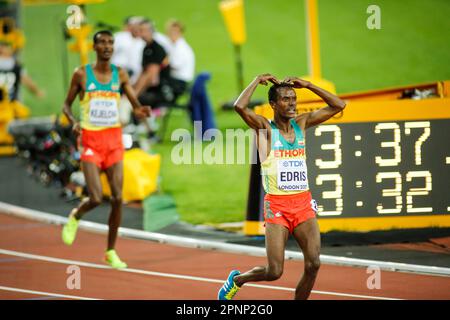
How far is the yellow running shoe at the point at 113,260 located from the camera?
12000 millimetres

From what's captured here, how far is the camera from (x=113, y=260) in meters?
12.0

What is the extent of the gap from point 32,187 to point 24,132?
2679mm

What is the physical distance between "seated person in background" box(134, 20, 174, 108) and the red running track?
7.34 meters

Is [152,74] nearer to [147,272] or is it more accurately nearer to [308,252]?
[147,272]

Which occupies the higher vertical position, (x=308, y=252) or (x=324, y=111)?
(x=324, y=111)

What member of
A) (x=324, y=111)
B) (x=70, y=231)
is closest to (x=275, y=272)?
(x=324, y=111)

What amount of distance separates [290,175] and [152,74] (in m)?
11.7

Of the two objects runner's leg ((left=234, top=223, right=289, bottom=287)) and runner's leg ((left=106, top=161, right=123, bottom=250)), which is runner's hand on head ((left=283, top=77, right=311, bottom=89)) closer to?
runner's leg ((left=234, top=223, right=289, bottom=287))

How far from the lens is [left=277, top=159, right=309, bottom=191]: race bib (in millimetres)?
9406

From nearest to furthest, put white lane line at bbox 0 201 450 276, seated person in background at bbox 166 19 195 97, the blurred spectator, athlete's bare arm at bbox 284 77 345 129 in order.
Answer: athlete's bare arm at bbox 284 77 345 129
white lane line at bbox 0 201 450 276
seated person in background at bbox 166 19 195 97
the blurred spectator

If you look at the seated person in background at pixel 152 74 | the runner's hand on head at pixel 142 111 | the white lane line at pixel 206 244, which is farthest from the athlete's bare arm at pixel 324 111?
the seated person in background at pixel 152 74

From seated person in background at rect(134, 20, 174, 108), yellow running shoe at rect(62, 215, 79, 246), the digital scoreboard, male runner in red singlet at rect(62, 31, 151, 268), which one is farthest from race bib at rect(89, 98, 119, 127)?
seated person in background at rect(134, 20, 174, 108)

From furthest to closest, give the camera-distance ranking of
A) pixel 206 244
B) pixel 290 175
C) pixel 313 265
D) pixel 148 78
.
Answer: pixel 148 78, pixel 206 244, pixel 290 175, pixel 313 265
